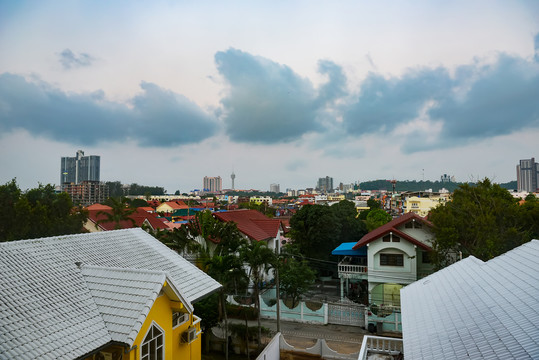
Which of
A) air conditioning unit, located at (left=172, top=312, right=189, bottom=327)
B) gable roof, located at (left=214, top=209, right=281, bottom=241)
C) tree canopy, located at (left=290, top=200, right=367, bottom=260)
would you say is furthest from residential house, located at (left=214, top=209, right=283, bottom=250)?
air conditioning unit, located at (left=172, top=312, right=189, bottom=327)

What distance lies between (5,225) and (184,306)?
80.2ft

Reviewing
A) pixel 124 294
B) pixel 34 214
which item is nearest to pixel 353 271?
pixel 124 294

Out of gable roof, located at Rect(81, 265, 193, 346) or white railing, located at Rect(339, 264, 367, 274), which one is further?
white railing, located at Rect(339, 264, 367, 274)

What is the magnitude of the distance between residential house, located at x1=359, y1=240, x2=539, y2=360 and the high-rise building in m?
215

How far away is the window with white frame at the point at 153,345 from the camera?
8797 mm

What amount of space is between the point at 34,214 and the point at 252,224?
17896 mm

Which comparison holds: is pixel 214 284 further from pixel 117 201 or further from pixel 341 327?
pixel 117 201

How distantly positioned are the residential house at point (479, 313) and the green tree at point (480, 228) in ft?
34.8

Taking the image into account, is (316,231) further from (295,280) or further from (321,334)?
(321,334)

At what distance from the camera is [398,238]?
23172 millimetres

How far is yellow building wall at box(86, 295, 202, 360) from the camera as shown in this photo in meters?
8.32

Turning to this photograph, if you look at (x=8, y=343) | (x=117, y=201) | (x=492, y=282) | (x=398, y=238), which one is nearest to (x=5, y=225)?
(x=117, y=201)

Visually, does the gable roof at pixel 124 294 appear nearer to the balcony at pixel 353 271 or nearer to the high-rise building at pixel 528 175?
the balcony at pixel 353 271

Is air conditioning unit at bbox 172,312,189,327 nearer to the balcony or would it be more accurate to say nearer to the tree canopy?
the balcony
